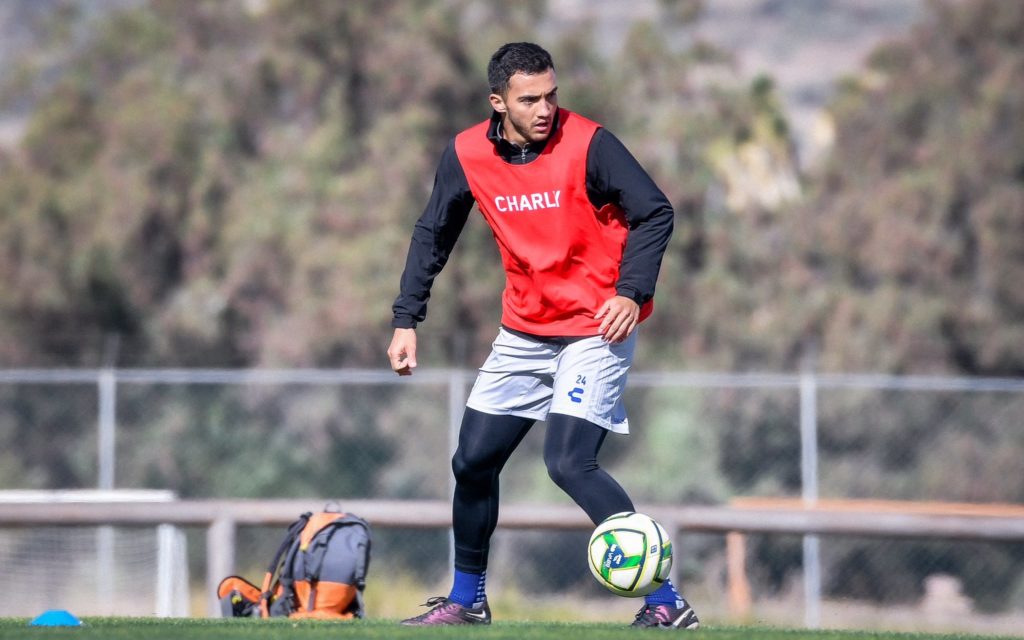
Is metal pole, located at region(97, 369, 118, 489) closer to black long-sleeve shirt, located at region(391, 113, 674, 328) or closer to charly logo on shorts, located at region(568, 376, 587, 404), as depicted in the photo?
black long-sleeve shirt, located at region(391, 113, 674, 328)

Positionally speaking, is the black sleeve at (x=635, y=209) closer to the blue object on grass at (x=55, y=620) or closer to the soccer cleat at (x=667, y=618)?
the soccer cleat at (x=667, y=618)

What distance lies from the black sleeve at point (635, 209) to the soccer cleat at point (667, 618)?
1021 millimetres

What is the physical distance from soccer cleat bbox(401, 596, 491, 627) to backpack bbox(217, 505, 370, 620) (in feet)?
4.14

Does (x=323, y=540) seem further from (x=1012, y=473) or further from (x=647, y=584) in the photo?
(x=1012, y=473)

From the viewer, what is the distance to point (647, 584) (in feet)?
15.8

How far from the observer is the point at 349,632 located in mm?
4789

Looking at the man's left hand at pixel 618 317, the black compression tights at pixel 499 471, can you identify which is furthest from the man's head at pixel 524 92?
the black compression tights at pixel 499 471

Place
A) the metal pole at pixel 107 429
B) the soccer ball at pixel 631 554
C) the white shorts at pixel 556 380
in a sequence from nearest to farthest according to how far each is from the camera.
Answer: the soccer ball at pixel 631 554, the white shorts at pixel 556 380, the metal pole at pixel 107 429

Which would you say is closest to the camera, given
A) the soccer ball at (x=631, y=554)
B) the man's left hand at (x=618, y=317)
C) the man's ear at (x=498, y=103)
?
the soccer ball at (x=631, y=554)

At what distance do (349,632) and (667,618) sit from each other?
3.43 feet

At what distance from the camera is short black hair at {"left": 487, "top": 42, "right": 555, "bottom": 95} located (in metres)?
5.05

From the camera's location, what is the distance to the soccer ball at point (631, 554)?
15.6 ft

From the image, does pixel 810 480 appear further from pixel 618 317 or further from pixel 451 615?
pixel 618 317

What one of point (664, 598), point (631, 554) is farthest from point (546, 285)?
point (664, 598)
